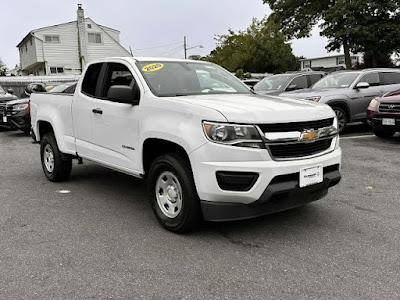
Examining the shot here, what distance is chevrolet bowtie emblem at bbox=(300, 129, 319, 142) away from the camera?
12.1 ft

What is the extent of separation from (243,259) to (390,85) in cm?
918

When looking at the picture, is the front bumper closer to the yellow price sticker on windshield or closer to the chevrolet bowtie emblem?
the chevrolet bowtie emblem

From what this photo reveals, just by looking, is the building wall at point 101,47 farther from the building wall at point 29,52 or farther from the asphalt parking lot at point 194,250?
the asphalt parking lot at point 194,250

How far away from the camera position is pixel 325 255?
348cm

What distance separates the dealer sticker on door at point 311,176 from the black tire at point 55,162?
3.67 m

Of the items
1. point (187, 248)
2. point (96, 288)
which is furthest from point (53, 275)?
point (187, 248)

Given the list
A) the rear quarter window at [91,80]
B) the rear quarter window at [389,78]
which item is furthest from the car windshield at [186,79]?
the rear quarter window at [389,78]

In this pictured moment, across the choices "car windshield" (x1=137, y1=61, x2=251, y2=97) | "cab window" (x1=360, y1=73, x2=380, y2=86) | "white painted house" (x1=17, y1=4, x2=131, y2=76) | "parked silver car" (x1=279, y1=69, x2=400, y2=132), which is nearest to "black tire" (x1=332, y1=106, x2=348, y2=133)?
"parked silver car" (x1=279, y1=69, x2=400, y2=132)

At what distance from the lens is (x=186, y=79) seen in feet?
15.6

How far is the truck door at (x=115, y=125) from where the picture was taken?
4.36 metres

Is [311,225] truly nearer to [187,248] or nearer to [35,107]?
[187,248]

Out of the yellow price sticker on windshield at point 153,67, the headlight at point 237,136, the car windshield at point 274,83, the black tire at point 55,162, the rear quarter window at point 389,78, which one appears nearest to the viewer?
the headlight at point 237,136

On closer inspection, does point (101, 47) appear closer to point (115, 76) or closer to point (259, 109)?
point (115, 76)

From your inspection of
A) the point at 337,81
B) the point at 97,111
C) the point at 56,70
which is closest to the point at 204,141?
the point at 97,111
